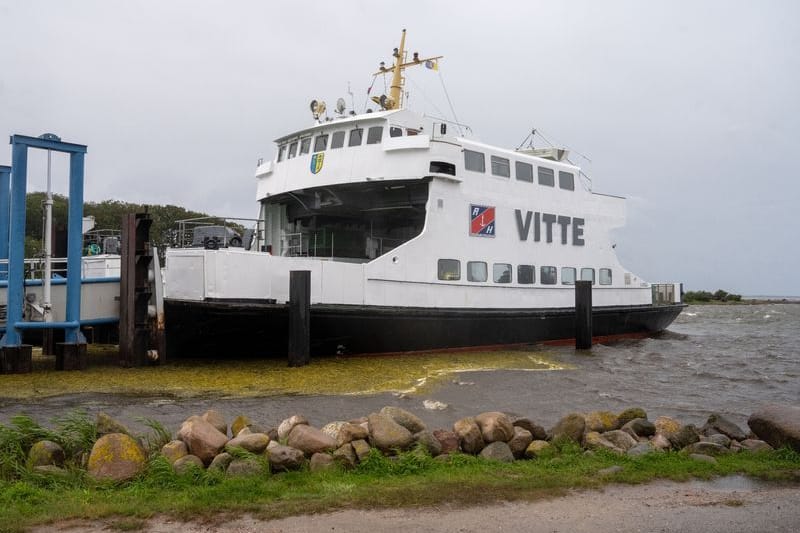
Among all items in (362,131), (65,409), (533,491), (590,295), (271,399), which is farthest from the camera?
(590,295)

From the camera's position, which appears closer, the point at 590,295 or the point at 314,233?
the point at 314,233

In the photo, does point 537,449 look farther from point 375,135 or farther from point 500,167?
point 500,167

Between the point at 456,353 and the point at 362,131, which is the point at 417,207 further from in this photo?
the point at 456,353

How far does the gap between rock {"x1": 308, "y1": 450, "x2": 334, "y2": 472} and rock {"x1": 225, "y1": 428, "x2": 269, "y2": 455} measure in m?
0.51

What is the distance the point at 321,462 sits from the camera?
591cm

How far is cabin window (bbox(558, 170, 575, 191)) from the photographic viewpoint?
65.6 ft

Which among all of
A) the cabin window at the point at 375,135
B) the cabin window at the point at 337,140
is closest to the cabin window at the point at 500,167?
the cabin window at the point at 375,135

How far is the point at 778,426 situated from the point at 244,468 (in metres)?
5.70

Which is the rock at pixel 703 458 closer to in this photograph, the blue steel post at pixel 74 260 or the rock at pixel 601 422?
the rock at pixel 601 422

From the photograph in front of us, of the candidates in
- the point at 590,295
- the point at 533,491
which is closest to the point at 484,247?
the point at 590,295

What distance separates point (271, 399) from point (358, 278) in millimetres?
4648

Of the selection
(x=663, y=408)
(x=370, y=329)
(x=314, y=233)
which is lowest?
(x=663, y=408)

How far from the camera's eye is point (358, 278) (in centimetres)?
1454

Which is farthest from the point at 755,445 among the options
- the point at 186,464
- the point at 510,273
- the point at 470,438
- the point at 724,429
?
the point at 510,273
